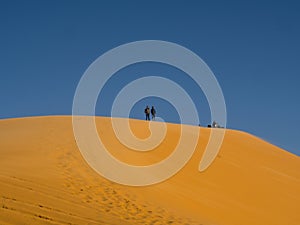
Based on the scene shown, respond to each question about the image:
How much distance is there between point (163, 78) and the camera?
69.8 feet

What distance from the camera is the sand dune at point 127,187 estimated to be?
32.3 feet

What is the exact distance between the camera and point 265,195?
18.8 metres

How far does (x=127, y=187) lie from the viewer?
43.8 ft

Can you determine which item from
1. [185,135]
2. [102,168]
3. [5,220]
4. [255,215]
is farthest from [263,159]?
[5,220]

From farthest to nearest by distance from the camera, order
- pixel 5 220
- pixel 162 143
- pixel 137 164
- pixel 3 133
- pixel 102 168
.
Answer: pixel 162 143
pixel 3 133
pixel 137 164
pixel 102 168
pixel 5 220

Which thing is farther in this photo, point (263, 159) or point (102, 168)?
point (263, 159)

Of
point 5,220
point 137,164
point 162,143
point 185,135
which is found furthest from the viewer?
point 185,135

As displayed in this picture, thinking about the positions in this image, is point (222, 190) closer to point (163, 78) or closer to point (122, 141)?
point (122, 141)

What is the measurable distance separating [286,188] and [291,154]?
1099cm

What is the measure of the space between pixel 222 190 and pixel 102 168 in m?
5.51

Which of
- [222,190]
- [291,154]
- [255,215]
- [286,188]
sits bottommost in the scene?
[255,215]

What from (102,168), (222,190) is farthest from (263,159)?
(102,168)

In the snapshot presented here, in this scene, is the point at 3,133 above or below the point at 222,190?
above

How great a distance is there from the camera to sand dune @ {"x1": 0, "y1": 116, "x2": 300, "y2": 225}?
32.3 ft
